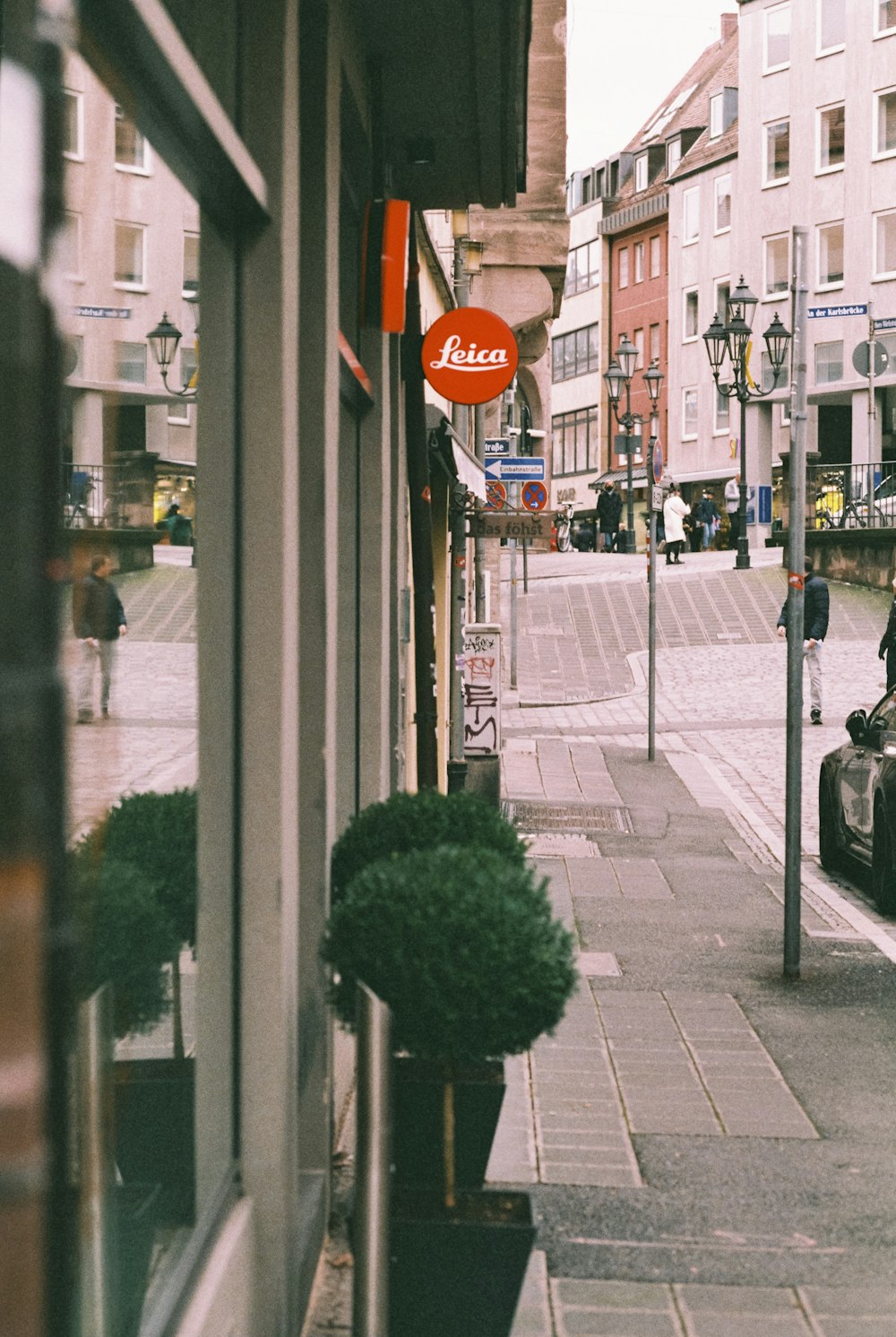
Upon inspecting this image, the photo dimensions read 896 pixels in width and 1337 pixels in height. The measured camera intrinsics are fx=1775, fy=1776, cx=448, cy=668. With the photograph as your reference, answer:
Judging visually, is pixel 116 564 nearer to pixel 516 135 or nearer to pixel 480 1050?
pixel 480 1050

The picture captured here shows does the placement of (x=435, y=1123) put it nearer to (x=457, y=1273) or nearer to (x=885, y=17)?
(x=457, y=1273)

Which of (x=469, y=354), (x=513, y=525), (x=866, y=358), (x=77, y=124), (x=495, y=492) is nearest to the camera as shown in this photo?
(x=77, y=124)

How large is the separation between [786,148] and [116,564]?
6055cm

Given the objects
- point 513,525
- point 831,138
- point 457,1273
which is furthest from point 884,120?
point 457,1273

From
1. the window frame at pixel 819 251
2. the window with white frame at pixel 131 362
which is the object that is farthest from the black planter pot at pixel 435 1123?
the window frame at pixel 819 251

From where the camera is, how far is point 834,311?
9.87 m

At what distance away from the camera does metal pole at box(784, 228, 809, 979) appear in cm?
811

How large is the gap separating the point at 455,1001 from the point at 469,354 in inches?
386

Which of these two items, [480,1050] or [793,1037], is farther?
[793,1037]

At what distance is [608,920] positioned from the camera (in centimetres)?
1022

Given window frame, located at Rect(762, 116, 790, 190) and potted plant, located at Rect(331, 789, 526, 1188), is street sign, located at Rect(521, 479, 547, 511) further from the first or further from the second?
window frame, located at Rect(762, 116, 790, 190)

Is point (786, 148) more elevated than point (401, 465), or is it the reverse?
point (786, 148)

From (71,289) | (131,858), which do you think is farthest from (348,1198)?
(71,289)

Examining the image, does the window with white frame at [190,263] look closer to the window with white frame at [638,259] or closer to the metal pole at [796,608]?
the metal pole at [796,608]
